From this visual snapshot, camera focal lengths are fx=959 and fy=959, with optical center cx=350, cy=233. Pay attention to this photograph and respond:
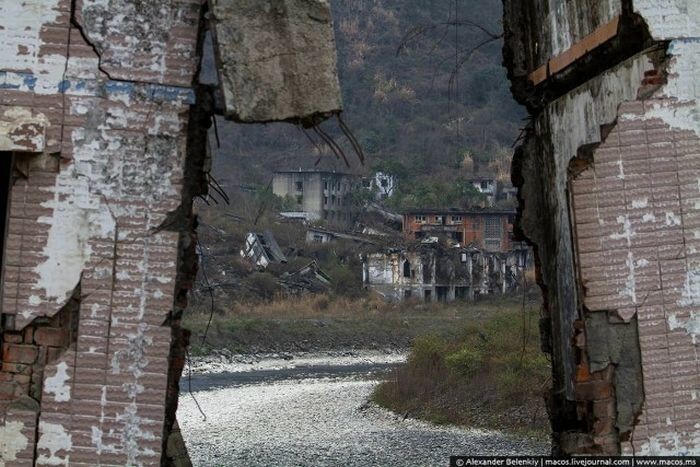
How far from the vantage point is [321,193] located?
53.9 meters

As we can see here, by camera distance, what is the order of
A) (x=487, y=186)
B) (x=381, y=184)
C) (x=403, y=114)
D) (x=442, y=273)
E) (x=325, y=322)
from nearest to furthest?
1. (x=325, y=322)
2. (x=442, y=273)
3. (x=487, y=186)
4. (x=381, y=184)
5. (x=403, y=114)

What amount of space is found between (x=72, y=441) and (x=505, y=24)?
4358mm

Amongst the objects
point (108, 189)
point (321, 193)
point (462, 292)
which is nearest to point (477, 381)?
point (108, 189)

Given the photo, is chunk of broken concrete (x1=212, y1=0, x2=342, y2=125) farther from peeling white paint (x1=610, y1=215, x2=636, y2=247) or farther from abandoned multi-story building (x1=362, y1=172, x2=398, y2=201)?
abandoned multi-story building (x1=362, y1=172, x2=398, y2=201)

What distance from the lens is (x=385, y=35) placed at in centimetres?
9200

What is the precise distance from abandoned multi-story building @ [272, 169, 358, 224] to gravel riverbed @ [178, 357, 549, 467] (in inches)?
1262

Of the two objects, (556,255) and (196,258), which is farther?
(556,255)

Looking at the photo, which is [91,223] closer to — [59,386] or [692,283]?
[59,386]

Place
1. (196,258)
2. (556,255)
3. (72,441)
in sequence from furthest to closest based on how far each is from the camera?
(556,255) < (196,258) < (72,441)

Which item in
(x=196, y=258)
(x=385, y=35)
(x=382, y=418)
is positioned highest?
(x=385, y=35)

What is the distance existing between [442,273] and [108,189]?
1457 inches

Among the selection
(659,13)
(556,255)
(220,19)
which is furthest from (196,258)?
(659,13)

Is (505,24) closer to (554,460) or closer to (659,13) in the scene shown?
(659,13)

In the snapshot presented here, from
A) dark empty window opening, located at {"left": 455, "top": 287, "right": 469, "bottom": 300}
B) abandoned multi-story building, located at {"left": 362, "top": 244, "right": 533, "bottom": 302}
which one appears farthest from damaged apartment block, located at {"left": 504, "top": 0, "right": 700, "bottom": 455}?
dark empty window opening, located at {"left": 455, "top": 287, "right": 469, "bottom": 300}
